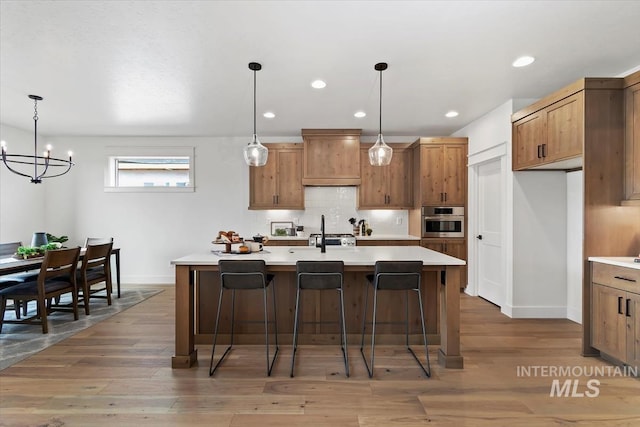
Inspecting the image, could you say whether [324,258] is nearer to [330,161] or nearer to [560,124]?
[560,124]

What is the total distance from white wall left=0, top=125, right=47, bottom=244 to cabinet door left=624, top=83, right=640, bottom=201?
309 inches

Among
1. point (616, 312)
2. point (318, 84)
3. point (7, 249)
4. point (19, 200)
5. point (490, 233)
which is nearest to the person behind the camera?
point (616, 312)

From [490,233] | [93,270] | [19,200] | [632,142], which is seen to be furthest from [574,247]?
[19,200]

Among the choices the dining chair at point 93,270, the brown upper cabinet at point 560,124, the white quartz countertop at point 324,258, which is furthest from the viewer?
the dining chair at point 93,270

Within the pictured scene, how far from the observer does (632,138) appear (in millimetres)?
2748

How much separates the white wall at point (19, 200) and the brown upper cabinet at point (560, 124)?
7294mm

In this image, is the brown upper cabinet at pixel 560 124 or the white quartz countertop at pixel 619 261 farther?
the brown upper cabinet at pixel 560 124

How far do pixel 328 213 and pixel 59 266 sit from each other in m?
3.82

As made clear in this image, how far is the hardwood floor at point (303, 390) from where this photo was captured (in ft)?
6.64

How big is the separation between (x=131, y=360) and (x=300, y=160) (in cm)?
371

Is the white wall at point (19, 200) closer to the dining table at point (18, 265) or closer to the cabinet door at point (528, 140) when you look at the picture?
the dining table at point (18, 265)

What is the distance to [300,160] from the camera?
216 inches

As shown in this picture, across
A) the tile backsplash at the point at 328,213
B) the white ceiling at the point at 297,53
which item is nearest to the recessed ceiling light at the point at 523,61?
the white ceiling at the point at 297,53

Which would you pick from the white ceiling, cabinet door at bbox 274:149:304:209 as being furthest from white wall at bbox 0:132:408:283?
the white ceiling
